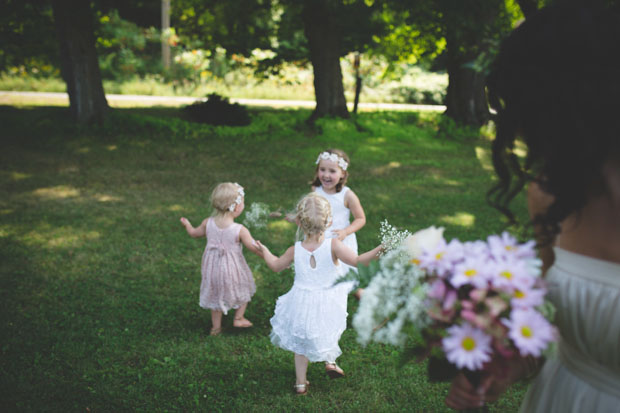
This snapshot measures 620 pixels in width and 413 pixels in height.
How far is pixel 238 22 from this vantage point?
53.2ft

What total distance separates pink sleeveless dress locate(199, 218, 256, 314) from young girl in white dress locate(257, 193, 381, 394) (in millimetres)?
819

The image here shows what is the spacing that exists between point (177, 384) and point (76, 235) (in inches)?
156

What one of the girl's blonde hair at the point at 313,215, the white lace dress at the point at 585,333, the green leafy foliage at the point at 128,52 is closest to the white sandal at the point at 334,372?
the girl's blonde hair at the point at 313,215

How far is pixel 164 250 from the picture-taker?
6.41 metres

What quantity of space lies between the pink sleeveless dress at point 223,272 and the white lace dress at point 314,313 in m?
0.82

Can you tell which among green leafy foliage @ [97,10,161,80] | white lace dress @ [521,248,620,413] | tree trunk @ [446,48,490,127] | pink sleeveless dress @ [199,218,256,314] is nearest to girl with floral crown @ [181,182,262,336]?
pink sleeveless dress @ [199,218,256,314]

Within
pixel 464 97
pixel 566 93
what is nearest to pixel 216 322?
pixel 566 93

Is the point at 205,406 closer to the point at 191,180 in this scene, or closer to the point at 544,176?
the point at 544,176

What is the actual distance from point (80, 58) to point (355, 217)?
34.9 ft

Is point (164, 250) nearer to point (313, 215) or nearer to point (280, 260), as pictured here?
point (280, 260)

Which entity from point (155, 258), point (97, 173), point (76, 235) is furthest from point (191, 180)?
point (155, 258)

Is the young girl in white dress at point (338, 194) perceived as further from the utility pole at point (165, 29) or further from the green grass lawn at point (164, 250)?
the utility pole at point (165, 29)

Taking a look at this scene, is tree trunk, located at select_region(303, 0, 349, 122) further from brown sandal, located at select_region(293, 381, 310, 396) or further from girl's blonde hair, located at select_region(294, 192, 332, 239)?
brown sandal, located at select_region(293, 381, 310, 396)

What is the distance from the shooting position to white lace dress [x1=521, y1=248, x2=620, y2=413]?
4.76 ft
